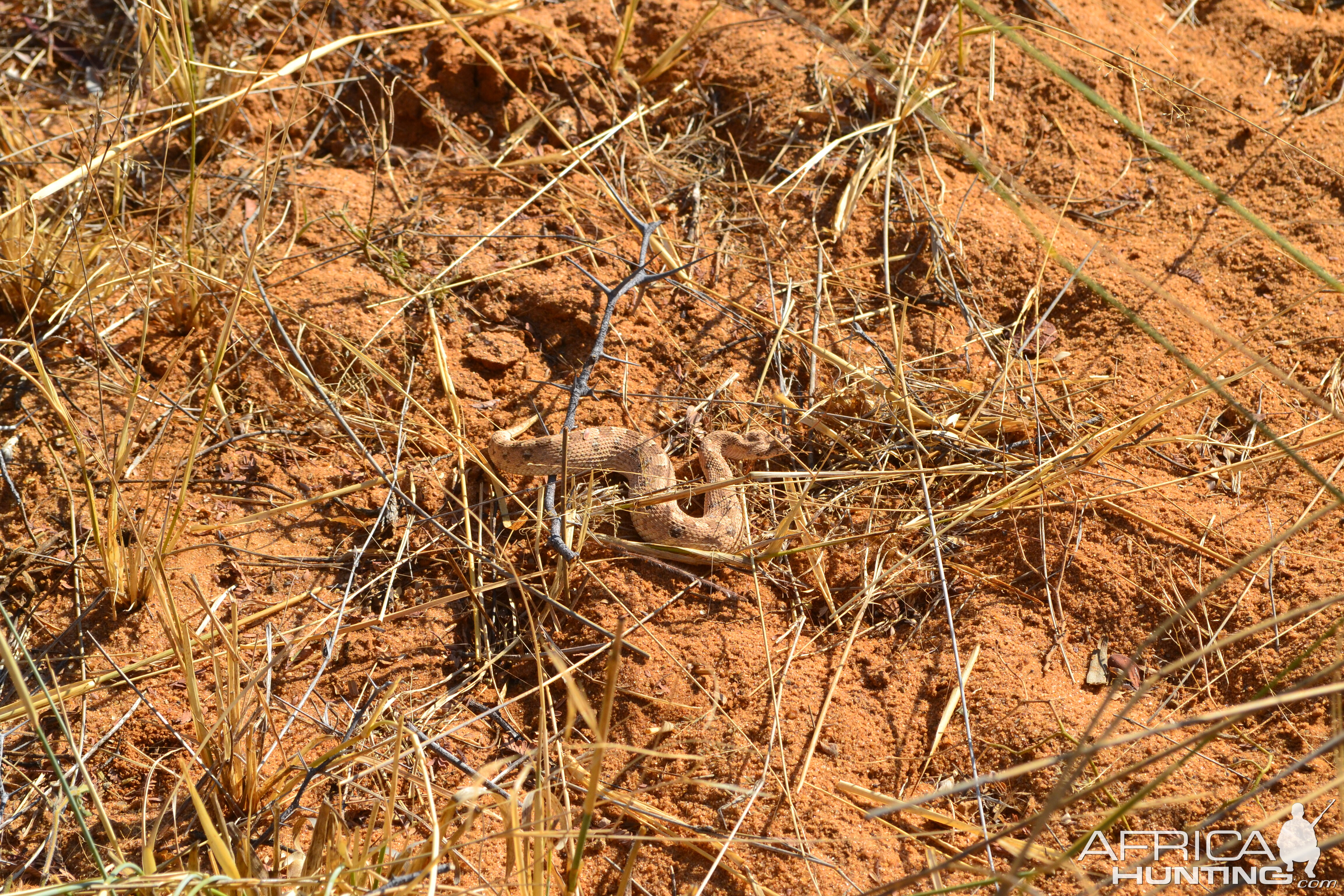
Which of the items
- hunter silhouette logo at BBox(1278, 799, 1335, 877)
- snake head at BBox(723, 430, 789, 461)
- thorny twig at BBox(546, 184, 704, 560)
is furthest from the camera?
snake head at BBox(723, 430, 789, 461)

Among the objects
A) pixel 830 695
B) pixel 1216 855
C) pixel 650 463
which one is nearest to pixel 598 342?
pixel 650 463

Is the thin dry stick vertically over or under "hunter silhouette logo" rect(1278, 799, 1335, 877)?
under

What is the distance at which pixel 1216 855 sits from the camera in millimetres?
2303

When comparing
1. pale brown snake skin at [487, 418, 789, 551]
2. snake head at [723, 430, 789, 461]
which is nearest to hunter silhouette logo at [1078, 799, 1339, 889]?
pale brown snake skin at [487, 418, 789, 551]

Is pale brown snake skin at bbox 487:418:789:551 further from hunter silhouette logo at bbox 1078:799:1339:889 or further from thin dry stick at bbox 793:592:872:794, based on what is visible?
hunter silhouette logo at bbox 1078:799:1339:889

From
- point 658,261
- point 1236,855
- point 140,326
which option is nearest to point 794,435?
point 658,261

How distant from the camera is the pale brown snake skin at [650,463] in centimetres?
338

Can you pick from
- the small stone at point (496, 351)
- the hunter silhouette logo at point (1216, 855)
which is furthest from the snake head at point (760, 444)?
the hunter silhouette logo at point (1216, 855)

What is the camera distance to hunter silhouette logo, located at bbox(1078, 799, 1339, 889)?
238 cm

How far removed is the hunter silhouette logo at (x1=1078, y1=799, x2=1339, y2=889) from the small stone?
108 inches

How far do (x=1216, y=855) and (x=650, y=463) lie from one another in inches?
89.3

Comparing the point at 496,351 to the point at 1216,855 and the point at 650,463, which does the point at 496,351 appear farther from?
the point at 1216,855

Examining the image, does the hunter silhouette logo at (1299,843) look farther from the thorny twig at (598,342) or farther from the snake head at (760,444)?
the thorny twig at (598,342)

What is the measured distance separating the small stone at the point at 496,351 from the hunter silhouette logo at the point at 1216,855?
2.75 m
